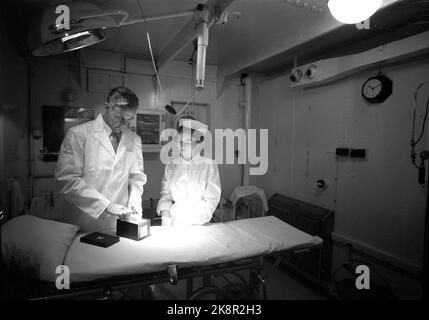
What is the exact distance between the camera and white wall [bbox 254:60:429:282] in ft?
6.86

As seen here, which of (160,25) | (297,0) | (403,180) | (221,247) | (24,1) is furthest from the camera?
(160,25)

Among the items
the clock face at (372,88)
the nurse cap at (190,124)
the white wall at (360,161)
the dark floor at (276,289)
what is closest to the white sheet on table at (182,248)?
the nurse cap at (190,124)

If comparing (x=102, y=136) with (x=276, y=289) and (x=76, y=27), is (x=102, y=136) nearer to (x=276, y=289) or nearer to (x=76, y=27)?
(x=76, y=27)

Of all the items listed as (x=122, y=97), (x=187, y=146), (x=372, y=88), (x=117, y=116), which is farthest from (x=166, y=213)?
(x=372, y=88)

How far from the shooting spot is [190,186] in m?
2.17

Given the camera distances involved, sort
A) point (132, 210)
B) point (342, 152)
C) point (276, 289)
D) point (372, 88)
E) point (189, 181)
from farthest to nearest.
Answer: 1. point (276, 289)
2. point (342, 152)
3. point (372, 88)
4. point (189, 181)
5. point (132, 210)

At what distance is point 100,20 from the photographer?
1.52 meters

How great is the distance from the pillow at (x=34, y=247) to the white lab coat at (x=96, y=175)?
1.06 ft

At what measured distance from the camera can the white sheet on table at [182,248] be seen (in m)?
1.19

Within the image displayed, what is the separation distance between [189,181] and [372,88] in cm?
184

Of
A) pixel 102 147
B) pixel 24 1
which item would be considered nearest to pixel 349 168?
pixel 102 147
